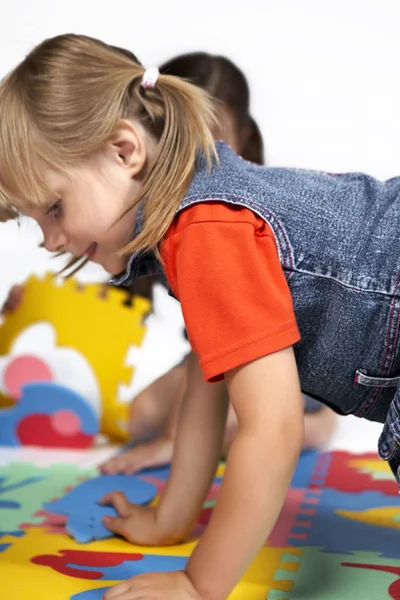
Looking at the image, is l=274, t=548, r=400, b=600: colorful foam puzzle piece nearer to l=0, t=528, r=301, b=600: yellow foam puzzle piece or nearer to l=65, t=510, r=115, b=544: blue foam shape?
l=0, t=528, r=301, b=600: yellow foam puzzle piece

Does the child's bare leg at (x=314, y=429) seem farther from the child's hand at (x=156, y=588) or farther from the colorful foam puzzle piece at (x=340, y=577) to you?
the child's hand at (x=156, y=588)

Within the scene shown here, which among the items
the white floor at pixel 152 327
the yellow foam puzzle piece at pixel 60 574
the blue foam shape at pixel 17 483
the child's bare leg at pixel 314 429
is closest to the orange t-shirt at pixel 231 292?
the yellow foam puzzle piece at pixel 60 574

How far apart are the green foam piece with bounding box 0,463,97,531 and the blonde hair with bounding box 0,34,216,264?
398 millimetres

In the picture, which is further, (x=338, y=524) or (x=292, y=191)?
(x=338, y=524)

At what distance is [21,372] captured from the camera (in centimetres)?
149

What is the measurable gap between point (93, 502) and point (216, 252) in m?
0.48

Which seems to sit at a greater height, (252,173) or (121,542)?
(252,173)

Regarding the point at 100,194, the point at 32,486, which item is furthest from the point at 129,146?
the point at 32,486

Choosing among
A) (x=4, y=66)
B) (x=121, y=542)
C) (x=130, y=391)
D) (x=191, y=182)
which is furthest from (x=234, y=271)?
(x=4, y=66)

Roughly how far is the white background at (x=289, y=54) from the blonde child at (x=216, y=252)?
1041mm

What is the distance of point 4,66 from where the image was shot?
190 centimetres

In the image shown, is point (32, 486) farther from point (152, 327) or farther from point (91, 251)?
point (152, 327)

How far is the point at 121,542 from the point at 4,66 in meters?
1.31

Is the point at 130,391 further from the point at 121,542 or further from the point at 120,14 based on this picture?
the point at 120,14
